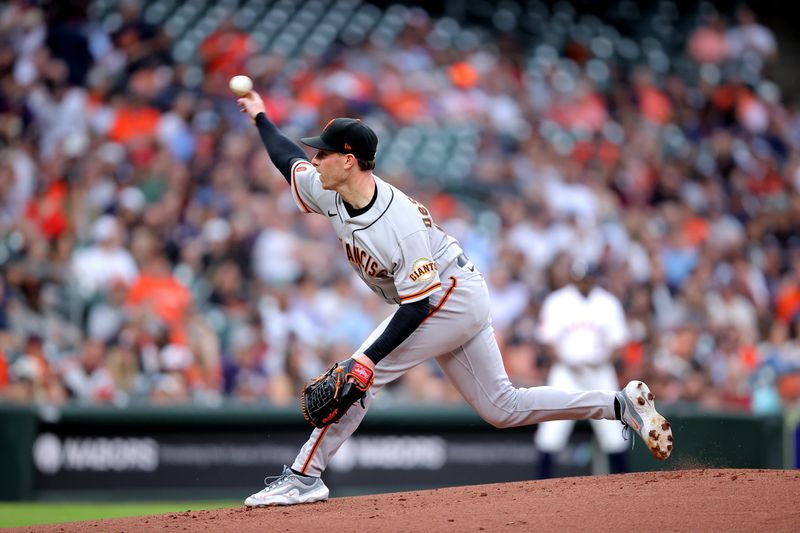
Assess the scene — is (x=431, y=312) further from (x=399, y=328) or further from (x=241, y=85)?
(x=241, y=85)

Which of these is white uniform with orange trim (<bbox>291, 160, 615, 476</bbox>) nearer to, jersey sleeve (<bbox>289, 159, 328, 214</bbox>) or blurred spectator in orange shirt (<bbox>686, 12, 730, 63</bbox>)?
jersey sleeve (<bbox>289, 159, 328, 214</bbox>)

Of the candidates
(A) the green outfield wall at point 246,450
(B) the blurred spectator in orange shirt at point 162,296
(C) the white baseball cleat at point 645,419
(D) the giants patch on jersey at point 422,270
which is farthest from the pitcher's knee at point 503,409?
(B) the blurred spectator in orange shirt at point 162,296

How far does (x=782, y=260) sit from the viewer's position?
43.2 feet

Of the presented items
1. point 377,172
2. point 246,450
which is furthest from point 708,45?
point 246,450

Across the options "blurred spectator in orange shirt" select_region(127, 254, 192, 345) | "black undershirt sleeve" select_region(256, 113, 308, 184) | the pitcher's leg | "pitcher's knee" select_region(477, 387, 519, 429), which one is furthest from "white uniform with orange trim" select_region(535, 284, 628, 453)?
"black undershirt sleeve" select_region(256, 113, 308, 184)

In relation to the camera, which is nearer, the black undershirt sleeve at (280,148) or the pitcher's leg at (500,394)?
the pitcher's leg at (500,394)

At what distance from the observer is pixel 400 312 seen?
4.91 metres

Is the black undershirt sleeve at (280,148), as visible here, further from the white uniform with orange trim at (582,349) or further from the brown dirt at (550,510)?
the white uniform with orange trim at (582,349)

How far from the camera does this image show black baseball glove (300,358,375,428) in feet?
16.1

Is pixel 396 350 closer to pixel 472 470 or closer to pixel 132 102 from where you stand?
pixel 472 470

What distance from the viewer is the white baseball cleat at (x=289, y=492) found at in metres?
5.25

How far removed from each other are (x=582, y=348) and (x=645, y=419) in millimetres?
3032

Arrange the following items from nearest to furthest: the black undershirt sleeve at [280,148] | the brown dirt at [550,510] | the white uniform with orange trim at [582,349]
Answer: the brown dirt at [550,510]
the black undershirt sleeve at [280,148]
the white uniform with orange trim at [582,349]

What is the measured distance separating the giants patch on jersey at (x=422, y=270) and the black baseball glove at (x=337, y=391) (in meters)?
0.46
